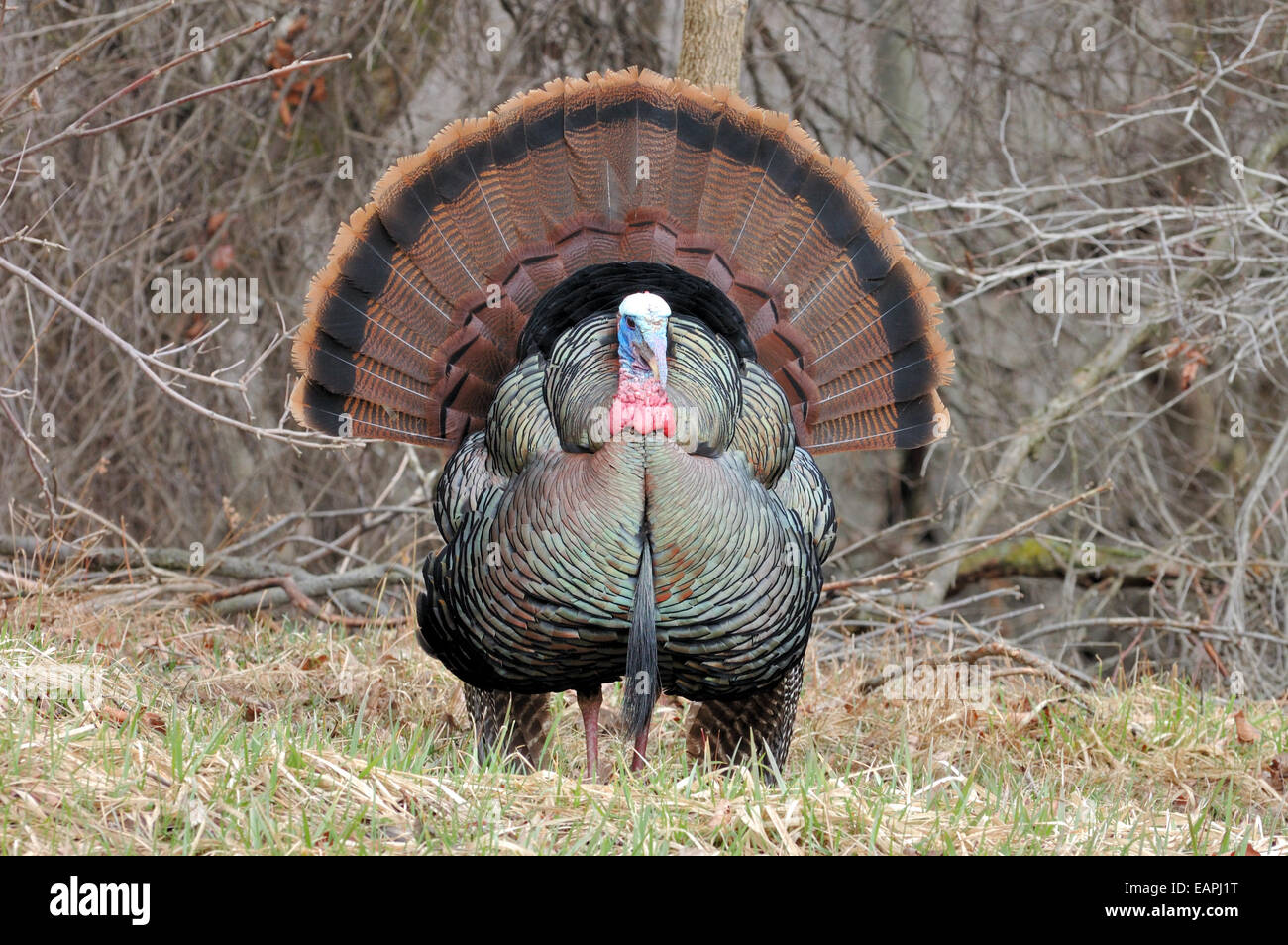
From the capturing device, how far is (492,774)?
303cm

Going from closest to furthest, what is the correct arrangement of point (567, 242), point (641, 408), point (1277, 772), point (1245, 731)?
point (641, 408), point (567, 242), point (1277, 772), point (1245, 731)

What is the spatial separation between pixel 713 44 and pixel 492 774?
3062 mm

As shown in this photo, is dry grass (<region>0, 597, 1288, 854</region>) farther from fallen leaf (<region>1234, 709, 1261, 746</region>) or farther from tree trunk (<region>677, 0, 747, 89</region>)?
tree trunk (<region>677, 0, 747, 89</region>)

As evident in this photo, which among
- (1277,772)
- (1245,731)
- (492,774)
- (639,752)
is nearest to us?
(492,774)

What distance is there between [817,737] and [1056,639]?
336 centimetres

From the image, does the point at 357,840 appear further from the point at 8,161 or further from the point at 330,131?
Answer: the point at 330,131

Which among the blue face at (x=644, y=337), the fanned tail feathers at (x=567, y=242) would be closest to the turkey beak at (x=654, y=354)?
the blue face at (x=644, y=337)

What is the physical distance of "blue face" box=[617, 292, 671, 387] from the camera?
3434 millimetres

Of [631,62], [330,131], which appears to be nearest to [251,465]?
[330,131]

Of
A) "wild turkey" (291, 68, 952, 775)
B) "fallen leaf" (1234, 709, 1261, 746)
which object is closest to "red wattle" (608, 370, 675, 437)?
"wild turkey" (291, 68, 952, 775)

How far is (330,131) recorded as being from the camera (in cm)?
689

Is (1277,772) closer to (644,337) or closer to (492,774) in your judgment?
(644,337)

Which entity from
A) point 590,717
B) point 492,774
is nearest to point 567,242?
point 590,717

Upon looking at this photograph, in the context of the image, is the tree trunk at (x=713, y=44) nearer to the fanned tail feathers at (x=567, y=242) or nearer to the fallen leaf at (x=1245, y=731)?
the fanned tail feathers at (x=567, y=242)
